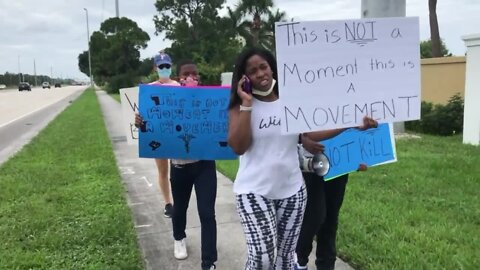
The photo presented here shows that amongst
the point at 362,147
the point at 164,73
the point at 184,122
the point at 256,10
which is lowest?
the point at 362,147

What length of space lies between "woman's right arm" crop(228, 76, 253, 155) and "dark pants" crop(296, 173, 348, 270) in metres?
0.61

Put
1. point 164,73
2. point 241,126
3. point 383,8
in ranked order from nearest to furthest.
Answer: point 241,126, point 164,73, point 383,8

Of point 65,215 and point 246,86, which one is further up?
point 246,86

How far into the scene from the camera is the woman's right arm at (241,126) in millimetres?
2520

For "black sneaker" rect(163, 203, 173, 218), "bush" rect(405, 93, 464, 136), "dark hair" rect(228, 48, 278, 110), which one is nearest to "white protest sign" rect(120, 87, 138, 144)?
"black sneaker" rect(163, 203, 173, 218)

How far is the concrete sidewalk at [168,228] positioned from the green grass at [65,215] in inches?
5.4


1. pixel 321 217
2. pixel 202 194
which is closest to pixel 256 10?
pixel 202 194

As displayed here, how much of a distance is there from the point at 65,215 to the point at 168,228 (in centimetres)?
124

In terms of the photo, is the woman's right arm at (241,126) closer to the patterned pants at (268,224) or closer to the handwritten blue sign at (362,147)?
the patterned pants at (268,224)

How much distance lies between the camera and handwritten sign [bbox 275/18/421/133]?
2.57m

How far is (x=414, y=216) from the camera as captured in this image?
15.4ft

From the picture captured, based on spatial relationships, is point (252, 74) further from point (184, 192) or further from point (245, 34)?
point (245, 34)

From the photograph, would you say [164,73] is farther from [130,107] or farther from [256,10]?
[256,10]

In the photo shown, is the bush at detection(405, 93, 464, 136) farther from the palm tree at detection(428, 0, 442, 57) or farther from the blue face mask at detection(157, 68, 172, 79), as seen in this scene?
the blue face mask at detection(157, 68, 172, 79)
